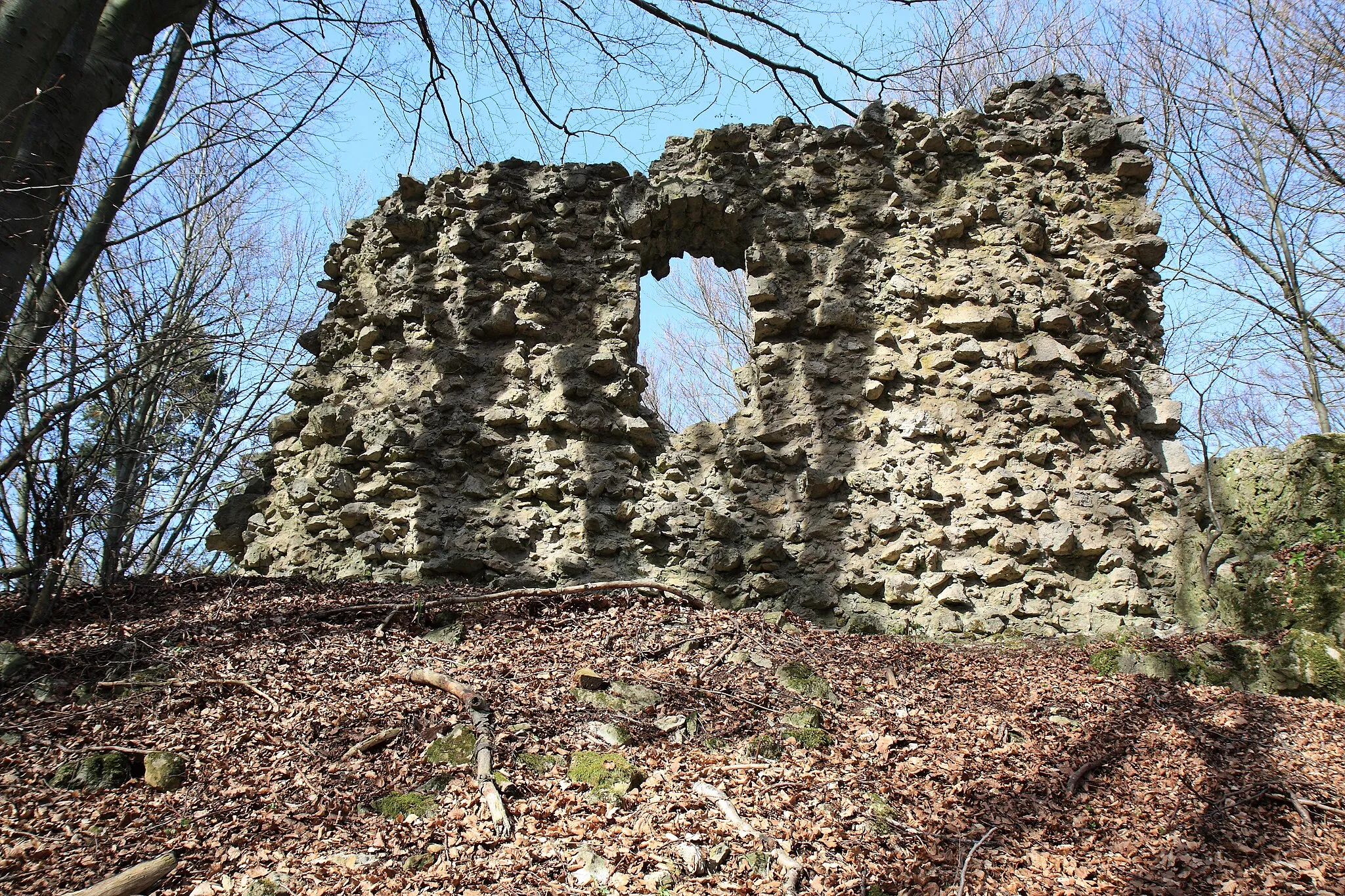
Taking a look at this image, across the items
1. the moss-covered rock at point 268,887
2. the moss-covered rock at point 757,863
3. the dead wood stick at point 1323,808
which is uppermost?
the dead wood stick at point 1323,808

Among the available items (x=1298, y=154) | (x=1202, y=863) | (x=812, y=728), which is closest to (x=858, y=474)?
(x=812, y=728)

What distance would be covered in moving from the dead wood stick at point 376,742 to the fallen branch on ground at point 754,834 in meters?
1.26

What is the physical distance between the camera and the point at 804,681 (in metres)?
4.06

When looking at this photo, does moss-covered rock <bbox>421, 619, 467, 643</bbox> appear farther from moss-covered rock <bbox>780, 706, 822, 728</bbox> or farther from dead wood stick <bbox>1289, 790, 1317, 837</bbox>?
dead wood stick <bbox>1289, 790, 1317, 837</bbox>

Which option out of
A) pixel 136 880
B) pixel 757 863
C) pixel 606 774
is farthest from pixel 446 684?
pixel 757 863

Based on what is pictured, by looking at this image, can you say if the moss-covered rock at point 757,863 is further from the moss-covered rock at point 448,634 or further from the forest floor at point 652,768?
the moss-covered rock at point 448,634

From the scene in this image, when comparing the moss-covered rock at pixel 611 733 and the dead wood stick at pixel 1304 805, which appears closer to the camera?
the dead wood stick at pixel 1304 805

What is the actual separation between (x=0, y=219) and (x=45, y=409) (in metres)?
1.03

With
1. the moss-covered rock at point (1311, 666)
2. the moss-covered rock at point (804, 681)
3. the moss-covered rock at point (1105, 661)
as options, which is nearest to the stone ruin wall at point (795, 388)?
the moss-covered rock at point (1105, 661)

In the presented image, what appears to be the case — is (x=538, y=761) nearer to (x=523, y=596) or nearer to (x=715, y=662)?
(x=715, y=662)

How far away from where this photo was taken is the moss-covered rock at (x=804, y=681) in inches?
156

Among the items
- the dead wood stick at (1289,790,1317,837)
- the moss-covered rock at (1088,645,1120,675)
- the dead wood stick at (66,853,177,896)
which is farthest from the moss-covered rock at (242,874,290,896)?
the moss-covered rock at (1088,645,1120,675)

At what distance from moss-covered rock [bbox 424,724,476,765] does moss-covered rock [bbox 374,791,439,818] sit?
0.22 m

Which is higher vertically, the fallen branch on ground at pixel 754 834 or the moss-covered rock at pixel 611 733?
the moss-covered rock at pixel 611 733
